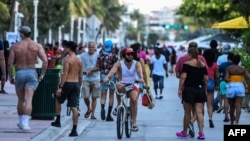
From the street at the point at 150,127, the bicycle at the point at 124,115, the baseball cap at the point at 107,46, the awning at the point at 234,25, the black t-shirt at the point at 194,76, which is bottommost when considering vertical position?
the street at the point at 150,127

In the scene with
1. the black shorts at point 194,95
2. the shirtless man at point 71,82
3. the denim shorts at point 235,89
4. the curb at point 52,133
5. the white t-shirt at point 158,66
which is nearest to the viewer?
the curb at point 52,133

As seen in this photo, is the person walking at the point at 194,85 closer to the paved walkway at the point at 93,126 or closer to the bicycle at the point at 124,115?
the paved walkway at the point at 93,126

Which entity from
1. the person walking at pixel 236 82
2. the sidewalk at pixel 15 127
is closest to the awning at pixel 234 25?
the sidewalk at pixel 15 127

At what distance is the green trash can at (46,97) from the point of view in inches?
674

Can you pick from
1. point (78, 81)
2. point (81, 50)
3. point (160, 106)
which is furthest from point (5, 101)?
point (78, 81)

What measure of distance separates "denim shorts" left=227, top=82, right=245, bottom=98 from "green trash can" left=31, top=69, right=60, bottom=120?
363 centimetres

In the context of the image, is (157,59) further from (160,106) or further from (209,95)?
(209,95)

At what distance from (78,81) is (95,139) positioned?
115 cm

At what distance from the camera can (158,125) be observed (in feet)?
59.6

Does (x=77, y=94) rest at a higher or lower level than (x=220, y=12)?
lower

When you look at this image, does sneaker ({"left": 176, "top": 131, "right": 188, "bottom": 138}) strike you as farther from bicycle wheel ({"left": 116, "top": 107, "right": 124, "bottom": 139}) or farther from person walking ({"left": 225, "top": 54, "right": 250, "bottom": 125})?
person walking ({"left": 225, "top": 54, "right": 250, "bottom": 125})
